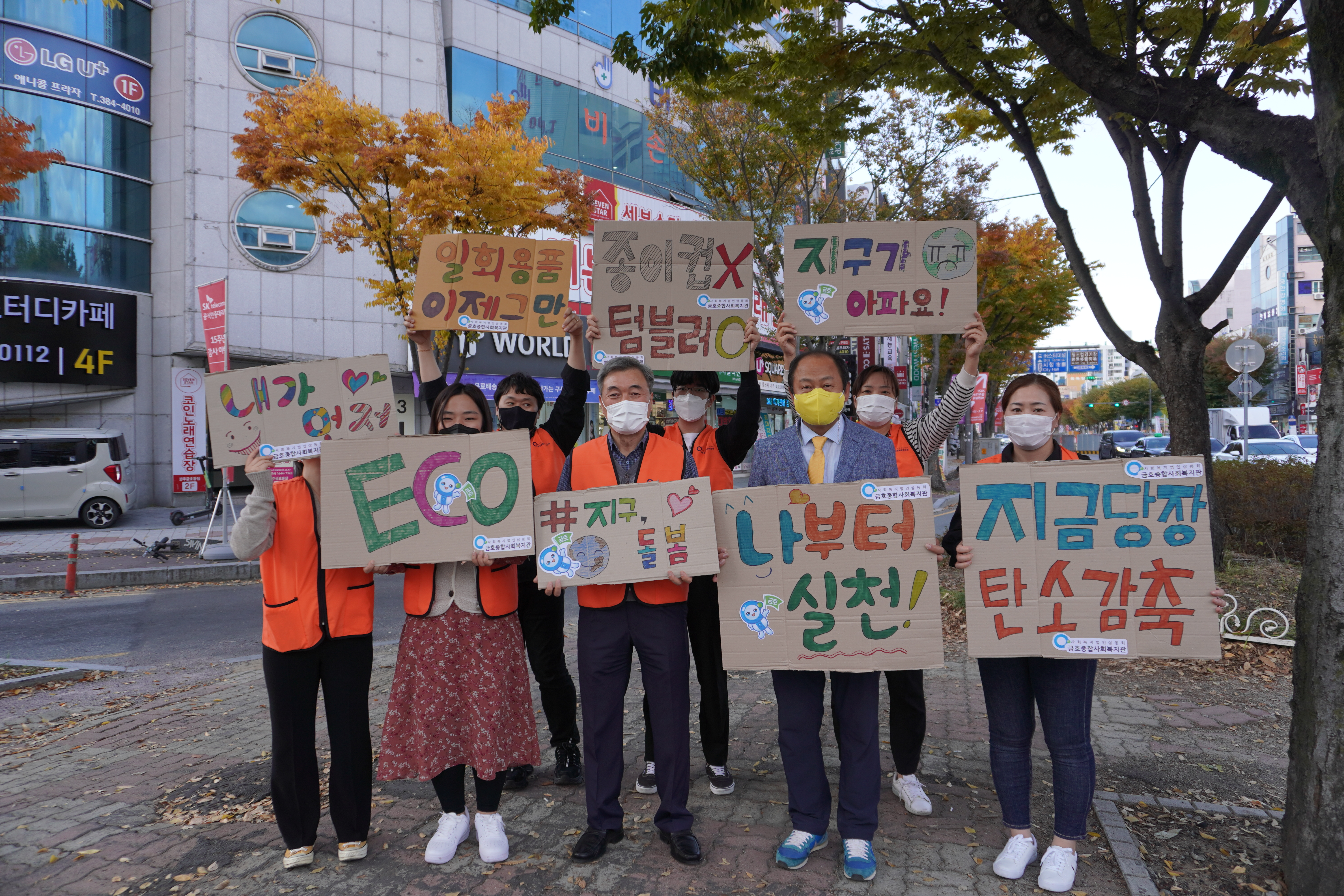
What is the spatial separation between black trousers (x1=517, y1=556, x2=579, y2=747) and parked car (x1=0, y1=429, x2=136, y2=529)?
17.1 meters

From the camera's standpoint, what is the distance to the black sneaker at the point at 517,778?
4270 millimetres

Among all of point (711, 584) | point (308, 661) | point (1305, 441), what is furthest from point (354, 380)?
point (1305, 441)

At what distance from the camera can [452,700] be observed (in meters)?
3.52

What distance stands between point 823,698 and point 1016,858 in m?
0.99

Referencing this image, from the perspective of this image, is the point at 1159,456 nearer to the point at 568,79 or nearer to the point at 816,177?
the point at 816,177

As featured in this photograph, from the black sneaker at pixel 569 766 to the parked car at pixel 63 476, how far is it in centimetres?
1718

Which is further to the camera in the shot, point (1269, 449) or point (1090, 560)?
Answer: point (1269, 449)

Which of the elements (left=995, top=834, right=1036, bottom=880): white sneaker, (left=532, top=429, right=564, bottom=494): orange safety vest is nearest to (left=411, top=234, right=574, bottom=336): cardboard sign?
(left=532, top=429, right=564, bottom=494): orange safety vest

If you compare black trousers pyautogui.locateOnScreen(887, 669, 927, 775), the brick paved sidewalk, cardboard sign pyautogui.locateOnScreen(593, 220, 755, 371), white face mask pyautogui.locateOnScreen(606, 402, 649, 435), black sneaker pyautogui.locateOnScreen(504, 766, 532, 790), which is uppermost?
cardboard sign pyautogui.locateOnScreen(593, 220, 755, 371)

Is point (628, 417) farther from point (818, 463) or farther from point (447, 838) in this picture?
point (447, 838)

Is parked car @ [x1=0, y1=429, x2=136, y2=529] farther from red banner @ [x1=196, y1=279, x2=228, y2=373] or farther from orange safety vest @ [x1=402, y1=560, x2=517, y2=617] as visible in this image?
orange safety vest @ [x1=402, y1=560, x2=517, y2=617]

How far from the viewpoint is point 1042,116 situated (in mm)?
8031

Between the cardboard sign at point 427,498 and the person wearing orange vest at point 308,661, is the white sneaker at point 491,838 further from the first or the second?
the cardboard sign at point 427,498

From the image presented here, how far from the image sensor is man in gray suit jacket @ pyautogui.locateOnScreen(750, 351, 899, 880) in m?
3.38
